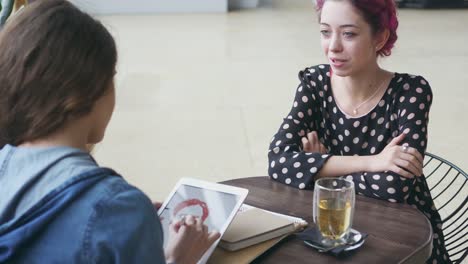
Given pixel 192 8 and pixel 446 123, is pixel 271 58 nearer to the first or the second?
pixel 446 123

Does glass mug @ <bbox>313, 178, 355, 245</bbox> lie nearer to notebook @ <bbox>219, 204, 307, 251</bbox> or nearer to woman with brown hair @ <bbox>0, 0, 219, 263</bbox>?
notebook @ <bbox>219, 204, 307, 251</bbox>

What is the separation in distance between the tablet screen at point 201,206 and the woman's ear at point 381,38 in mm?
763

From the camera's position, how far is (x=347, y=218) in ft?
4.62

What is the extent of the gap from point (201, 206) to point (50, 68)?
598 millimetres

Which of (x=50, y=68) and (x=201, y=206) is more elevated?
(x=50, y=68)

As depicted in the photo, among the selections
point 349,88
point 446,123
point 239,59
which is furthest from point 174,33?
point 349,88

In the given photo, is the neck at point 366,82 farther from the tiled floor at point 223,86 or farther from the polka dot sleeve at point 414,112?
the tiled floor at point 223,86

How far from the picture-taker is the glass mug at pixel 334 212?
4.61 ft

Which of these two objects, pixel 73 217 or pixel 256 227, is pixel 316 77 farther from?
pixel 73 217

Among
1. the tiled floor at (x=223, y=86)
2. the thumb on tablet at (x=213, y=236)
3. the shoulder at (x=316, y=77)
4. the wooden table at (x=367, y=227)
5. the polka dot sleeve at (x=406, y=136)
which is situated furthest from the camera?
the tiled floor at (x=223, y=86)

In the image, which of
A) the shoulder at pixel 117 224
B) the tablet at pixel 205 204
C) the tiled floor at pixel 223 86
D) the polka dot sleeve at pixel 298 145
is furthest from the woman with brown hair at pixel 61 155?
the tiled floor at pixel 223 86

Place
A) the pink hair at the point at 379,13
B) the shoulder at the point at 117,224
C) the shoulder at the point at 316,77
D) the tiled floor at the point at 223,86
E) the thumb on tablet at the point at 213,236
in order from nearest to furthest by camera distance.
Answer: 1. the shoulder at the point at 117,224
2. the thumb on tablet at the point at 213,236
3. the pink hair at the point at 379,13
4. the shoulder at the point at 316,77
5. the tiled floor at the point at 223,86

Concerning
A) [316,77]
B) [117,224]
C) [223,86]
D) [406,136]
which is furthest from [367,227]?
[223,86]

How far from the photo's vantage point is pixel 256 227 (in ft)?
4.82
